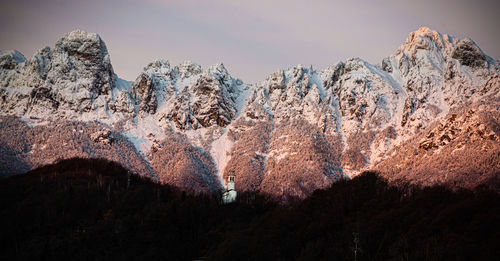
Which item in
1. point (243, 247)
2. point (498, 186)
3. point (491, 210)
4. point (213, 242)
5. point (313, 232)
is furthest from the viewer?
point (498, 186)

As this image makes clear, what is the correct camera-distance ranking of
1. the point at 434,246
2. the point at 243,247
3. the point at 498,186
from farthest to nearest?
the point at 498,186 < the point at 243,247 < the point at 434,246

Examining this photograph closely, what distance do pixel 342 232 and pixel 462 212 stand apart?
21713 mm

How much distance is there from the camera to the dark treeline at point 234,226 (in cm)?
5506

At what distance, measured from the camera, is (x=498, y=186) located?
121 metres

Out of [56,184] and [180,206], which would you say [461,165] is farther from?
[56,184]

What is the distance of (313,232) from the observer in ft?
232

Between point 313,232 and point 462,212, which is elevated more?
point 462,212

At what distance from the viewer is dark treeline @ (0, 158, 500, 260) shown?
55062mm

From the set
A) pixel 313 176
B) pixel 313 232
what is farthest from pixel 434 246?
pixel 313 176

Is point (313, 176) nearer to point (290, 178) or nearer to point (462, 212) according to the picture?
point (290, 178)

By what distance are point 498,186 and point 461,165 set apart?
24.4 meters

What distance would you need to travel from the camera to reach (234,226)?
8700 centimetres

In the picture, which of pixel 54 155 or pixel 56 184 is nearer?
pixel 56 184

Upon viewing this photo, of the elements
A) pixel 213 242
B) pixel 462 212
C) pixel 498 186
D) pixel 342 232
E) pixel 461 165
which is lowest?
pixel 213 242
